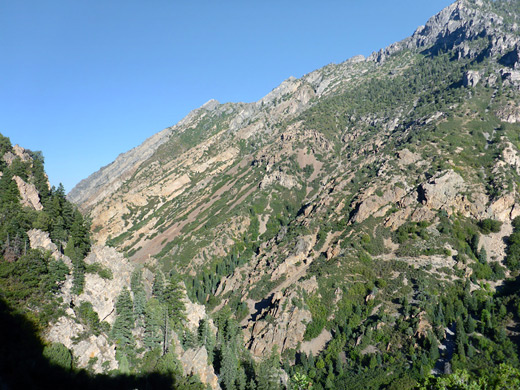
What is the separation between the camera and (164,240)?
582 feet

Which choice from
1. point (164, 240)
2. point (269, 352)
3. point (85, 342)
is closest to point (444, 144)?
point (269, 352)

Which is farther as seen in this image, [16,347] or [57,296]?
[57,296]

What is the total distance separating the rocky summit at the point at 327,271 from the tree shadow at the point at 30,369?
4.78ft

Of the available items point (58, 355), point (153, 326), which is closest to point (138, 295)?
point (153, 326)

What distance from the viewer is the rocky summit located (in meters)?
50.9

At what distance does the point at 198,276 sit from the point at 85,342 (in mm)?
99145

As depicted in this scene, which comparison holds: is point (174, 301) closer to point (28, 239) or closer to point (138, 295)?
point (138, 295)

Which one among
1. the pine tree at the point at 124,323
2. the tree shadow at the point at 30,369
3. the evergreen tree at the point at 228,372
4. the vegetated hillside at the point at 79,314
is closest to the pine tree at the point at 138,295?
the vegetated hillside at the point at 79,314

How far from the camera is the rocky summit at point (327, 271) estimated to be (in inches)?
2003

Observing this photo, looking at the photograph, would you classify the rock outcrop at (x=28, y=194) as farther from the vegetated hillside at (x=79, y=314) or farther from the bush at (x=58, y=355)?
the bush at (x=58, y=355)

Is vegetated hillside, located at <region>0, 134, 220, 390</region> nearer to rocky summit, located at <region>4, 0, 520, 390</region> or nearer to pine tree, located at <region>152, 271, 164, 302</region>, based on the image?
pine tree, located at <region>152, 271, 164, 302</region>

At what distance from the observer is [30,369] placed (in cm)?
3250

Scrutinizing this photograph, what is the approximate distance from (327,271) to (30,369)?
303 ft

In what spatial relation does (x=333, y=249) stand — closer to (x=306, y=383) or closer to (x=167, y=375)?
(x=306, y=383)
